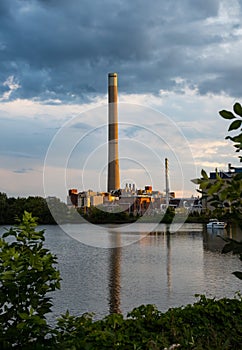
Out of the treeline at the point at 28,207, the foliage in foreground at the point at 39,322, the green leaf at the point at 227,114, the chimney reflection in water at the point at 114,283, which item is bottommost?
the chimney reflection in water at the point at 114,283

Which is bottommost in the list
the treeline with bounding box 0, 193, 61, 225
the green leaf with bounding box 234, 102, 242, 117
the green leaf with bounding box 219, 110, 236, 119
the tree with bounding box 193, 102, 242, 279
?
the tree with bounding box 193, 102, 242, 279

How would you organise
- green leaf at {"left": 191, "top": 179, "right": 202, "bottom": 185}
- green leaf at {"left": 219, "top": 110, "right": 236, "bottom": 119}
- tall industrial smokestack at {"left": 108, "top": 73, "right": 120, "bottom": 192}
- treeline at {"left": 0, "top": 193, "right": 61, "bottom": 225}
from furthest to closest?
tall industrial smokestack at {"left": 108, "top": 73, "right": 120, "bottom": 192}, treeline at {"left": 0, "top": 193, "right": 61, "bottom": 225}, green leaf at {"left": 191, "top": 179, "right": 202, "bottom": 185}, green leaf at {"left": 219, "top": 110, "right": 236, "bottom": 119}

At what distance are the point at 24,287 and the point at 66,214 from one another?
53953 mm

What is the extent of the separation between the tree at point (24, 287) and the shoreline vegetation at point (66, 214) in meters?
48.7

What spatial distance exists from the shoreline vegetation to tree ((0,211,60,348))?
48.7m

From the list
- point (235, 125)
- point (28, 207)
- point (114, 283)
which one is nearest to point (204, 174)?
point (235, 125)

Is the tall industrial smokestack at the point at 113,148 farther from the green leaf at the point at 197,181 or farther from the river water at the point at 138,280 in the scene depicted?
the green leaf at the point at 197,181

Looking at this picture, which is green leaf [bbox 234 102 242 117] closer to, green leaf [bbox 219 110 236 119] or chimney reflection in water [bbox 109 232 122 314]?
green leaf [bbox 219 110 236 119]

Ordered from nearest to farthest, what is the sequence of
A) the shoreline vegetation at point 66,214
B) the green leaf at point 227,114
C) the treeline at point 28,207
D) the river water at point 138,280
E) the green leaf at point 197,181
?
the green leaf at point 227,114 → the green leaf at point 197,181 → the river water at point 138,280 → the shoreline vegetation at point 66,214 → the treeline at point 28,207

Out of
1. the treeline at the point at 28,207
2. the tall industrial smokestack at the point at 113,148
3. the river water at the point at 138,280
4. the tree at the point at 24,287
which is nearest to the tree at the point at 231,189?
the tree at the point at 24,287

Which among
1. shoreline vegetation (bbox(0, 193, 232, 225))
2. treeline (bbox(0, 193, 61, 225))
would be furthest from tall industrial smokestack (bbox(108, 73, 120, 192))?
treeline (bbox(0, 193, 61, 225))

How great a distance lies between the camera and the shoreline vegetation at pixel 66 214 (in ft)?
170

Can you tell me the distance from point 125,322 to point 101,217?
48475mm

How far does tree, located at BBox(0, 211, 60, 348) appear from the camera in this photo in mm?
2506
